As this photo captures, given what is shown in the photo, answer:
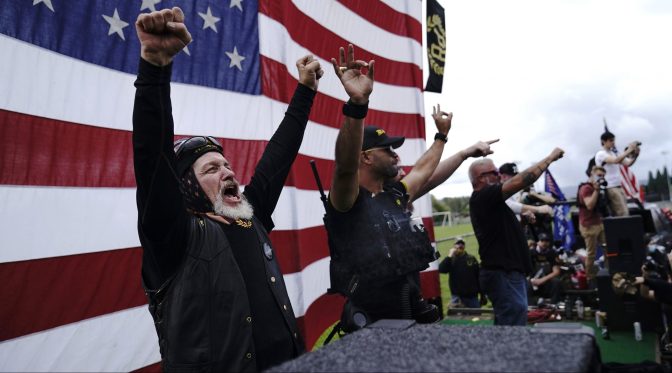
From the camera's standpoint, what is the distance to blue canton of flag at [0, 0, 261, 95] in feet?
6.94

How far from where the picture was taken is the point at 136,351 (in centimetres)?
241

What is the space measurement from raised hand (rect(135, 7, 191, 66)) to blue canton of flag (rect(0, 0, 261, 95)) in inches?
41.5

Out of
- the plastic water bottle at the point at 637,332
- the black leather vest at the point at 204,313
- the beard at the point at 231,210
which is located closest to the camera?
the black leather vest at the point at 204,313

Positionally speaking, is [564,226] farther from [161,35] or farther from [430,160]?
[161,35]

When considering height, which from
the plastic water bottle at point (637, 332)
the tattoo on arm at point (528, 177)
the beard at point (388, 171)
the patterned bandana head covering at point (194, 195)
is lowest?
the plastic water bottle at point (637, 332)

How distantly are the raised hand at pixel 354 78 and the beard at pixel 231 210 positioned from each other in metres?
0.73

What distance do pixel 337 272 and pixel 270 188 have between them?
Answer: 0.63 m

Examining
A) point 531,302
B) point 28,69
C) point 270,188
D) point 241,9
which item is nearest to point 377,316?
point 270,188

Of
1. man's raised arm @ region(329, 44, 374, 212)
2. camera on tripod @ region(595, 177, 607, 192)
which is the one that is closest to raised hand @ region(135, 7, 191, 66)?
man's raised arm @ region(329, 44, 374, 212)

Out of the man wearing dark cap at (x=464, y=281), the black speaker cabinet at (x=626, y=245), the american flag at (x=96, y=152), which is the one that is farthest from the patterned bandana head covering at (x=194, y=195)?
the man wearing dark cap at (x=464, y=281)

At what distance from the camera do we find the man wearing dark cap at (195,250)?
1.39 m

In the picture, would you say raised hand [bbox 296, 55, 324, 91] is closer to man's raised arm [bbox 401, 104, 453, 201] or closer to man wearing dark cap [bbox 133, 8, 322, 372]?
man wearing dark cap [bbox 133, 8, 322, 372]

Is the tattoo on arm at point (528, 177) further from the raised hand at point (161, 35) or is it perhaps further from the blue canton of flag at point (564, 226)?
the blue canton of flag at point (564, 226)

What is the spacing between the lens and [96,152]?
→ 93.4 inches
